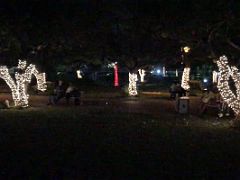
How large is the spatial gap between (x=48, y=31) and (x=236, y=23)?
10461 mm

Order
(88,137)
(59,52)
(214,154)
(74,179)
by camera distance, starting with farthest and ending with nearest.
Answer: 1. (59,52)
2. (88,137)
3. (214,154)
4. (74,179)

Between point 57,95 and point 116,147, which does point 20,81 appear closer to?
point 57,95

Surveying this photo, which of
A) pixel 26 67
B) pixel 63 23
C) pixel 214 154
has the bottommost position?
pixel 214 154

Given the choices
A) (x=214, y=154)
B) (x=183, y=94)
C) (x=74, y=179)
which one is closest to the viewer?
(x=74, y=179)

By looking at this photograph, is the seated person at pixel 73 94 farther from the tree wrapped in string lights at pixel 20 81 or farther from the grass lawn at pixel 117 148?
the grass lawn at pixel 117 148

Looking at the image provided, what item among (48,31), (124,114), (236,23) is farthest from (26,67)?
(236,23)

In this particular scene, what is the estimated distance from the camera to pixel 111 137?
1594cm

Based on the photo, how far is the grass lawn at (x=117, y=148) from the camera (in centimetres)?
1082

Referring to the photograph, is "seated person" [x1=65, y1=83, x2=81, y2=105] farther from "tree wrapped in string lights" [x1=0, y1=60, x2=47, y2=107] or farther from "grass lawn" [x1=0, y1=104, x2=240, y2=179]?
"grass lawn" [x1=0, y1=104, x2=240, y2=179]

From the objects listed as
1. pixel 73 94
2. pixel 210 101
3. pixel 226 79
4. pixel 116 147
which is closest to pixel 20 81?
pixel 73 94

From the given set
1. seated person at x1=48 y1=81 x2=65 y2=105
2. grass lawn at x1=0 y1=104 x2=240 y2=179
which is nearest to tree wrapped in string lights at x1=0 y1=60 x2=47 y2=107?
seated person at x1=48 y1=81 x2=65 y2=105

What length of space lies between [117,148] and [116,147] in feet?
0.49

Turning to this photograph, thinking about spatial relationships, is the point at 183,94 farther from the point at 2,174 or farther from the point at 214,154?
the point at 2,174

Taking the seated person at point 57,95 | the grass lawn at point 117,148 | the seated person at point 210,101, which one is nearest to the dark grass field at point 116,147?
the grass lawn at point 117,148
